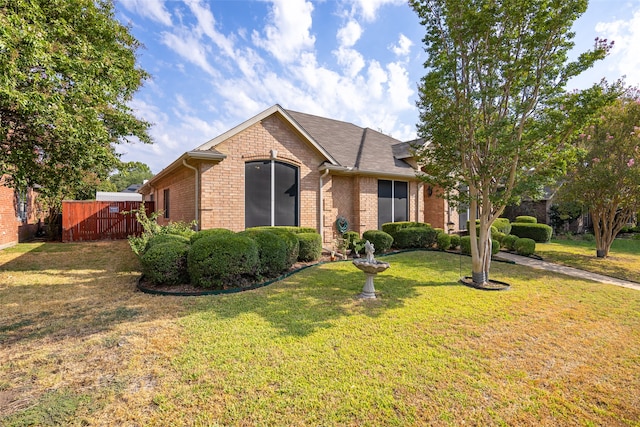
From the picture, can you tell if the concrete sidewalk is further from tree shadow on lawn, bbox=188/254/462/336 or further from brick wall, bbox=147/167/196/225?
brick wall, bbox=147/167/196/225

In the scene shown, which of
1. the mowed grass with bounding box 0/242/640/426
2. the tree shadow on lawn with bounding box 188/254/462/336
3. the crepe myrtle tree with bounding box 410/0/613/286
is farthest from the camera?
the crepe myrtle tree with bounding box 410/0/613/286

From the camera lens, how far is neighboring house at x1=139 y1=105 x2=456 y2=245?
9.32 m

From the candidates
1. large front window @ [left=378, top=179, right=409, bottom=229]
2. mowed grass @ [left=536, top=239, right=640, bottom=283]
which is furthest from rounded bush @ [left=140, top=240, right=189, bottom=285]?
mowed grass @ [left=536, top=239, right=640, bottom=283]

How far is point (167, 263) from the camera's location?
20.5ft

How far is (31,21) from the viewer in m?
5.49

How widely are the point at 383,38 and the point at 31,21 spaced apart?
8.93 m

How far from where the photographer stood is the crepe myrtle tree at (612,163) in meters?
10.1

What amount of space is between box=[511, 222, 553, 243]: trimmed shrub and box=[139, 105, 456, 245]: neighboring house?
20.9ft

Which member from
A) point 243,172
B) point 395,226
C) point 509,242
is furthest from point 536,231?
point 243,172

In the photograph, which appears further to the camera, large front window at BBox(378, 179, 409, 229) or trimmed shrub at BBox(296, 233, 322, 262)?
large front window at BBox(378, 179, 409, 229)

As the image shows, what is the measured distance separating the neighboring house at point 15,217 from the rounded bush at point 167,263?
8.90 meters

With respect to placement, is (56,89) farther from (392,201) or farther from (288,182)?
(392,201)

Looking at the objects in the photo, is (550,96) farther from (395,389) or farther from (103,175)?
(103,175)

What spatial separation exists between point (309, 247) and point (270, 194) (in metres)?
2.45
